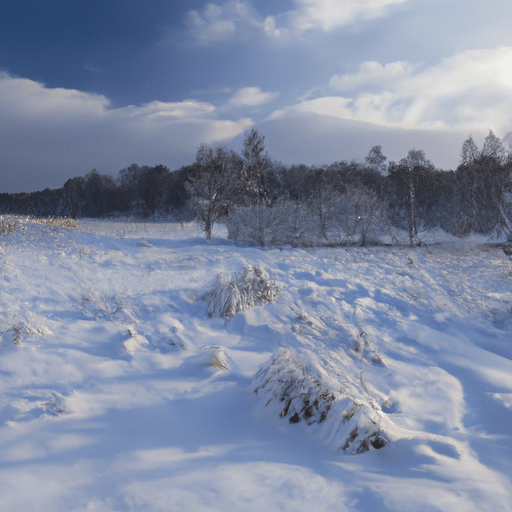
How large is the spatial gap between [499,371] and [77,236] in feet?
30.2

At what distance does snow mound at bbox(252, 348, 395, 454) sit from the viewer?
2779 millimetres

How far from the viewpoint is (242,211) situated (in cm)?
1334

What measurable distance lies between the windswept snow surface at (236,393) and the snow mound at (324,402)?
0.05 ft

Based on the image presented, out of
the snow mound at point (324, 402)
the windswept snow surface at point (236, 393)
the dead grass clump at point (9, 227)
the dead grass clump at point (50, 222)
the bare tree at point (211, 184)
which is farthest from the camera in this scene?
the bare tree at point (211, 184)

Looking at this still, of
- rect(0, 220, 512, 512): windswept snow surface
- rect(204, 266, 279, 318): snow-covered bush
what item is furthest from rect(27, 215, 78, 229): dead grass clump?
rect(204, 266, 279, 318): snow-covered bush

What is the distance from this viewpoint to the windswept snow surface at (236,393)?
2238mm

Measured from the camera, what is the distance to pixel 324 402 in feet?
10.5

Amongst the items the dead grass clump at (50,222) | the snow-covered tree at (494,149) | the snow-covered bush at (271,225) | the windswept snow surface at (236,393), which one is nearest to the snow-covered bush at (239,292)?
the windswept snow surface at (236,393)

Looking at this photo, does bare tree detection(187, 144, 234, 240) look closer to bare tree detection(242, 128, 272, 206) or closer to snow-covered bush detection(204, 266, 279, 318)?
bare tree detection(242, 128, 272, 206)

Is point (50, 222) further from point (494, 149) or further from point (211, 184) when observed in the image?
point (494, 149)

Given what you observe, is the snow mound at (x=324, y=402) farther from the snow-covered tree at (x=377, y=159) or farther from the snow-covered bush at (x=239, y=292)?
the snow-covered tree at (x=377, y=159)

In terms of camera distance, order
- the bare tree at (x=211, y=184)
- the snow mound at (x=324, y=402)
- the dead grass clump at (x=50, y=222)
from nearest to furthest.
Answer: the snow mound at (x=324, y=402), the dead grass clump at (x=50, y=222), the bare tree at (x=211, y=184)

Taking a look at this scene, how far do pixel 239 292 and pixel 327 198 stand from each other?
1043cm

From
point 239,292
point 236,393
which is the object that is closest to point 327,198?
point 239,292
